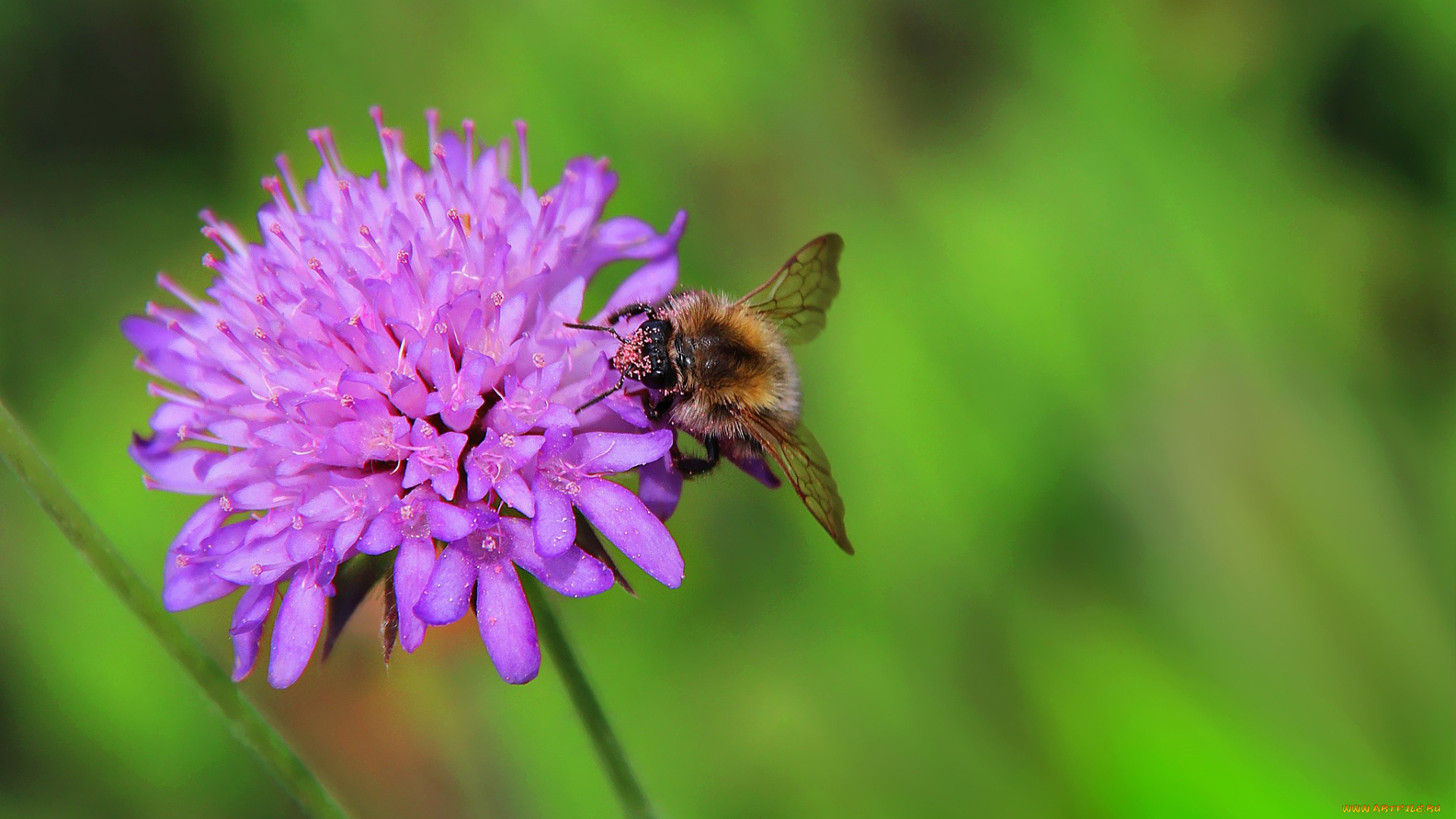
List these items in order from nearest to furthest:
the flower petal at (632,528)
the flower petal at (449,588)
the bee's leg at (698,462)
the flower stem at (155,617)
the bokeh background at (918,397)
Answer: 1. the flower stem at (155,617)
2. the flower petal at (449,588)
3. the flower petal at (632,528)
4. the bee's leg at (698,462)
5. the bokeh background at (918,397)

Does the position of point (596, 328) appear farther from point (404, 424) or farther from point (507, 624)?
point (507, 624)

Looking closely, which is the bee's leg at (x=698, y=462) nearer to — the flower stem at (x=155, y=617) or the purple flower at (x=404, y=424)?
the purple flower at (x=404, y=424)

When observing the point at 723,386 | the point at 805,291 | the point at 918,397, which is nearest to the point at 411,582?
the point at 723,386

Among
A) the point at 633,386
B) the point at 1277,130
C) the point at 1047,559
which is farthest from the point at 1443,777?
the point at 633,386

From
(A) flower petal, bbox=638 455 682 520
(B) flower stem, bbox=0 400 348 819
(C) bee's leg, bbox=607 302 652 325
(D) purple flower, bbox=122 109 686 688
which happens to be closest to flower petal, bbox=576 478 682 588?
(D) purple flower, bbox=122 109 686 688

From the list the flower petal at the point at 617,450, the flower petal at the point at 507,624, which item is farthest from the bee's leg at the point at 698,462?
the flower petal at the point at 507,624

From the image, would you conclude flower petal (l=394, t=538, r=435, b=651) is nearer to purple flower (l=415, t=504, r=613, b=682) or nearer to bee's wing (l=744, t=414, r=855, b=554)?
purple flower (l=415, t=504, r=613, b=682)
